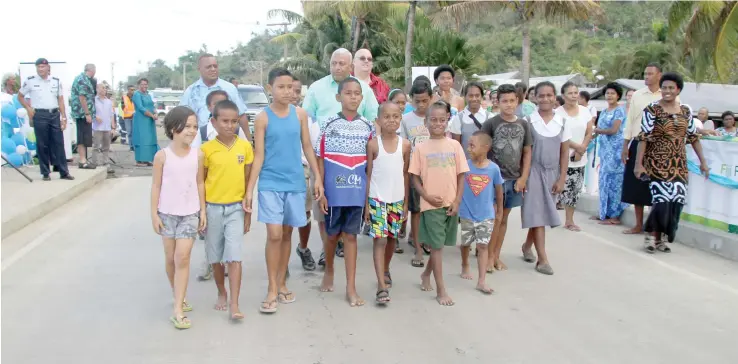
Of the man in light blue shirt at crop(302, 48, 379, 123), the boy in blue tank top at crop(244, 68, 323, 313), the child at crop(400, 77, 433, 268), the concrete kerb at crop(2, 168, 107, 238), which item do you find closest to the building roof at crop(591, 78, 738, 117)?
the concrete kerb at crop(2, 168, 107, 238)

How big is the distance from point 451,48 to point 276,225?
19.7 metres

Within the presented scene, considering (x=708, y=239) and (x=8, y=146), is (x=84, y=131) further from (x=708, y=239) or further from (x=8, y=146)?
(x=708, y=239)

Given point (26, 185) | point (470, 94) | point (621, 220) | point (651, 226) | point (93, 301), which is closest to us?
point (93, 301)

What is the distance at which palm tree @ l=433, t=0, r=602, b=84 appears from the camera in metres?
21.1

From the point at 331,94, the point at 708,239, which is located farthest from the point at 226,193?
the point at 708,239

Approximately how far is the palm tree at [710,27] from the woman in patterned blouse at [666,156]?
22.4ft

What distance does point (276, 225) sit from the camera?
5297 millimetres

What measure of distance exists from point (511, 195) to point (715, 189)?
2.94 meters

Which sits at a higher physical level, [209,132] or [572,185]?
[209,132]

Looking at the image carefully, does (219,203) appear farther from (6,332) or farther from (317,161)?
(6,332)

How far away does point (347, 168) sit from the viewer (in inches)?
214

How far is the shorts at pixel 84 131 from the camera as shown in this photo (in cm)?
1325

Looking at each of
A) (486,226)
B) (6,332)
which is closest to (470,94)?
(486,226)

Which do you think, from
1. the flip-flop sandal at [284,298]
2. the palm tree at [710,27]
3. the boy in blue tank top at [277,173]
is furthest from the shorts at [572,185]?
the palm tree at [710,27]
